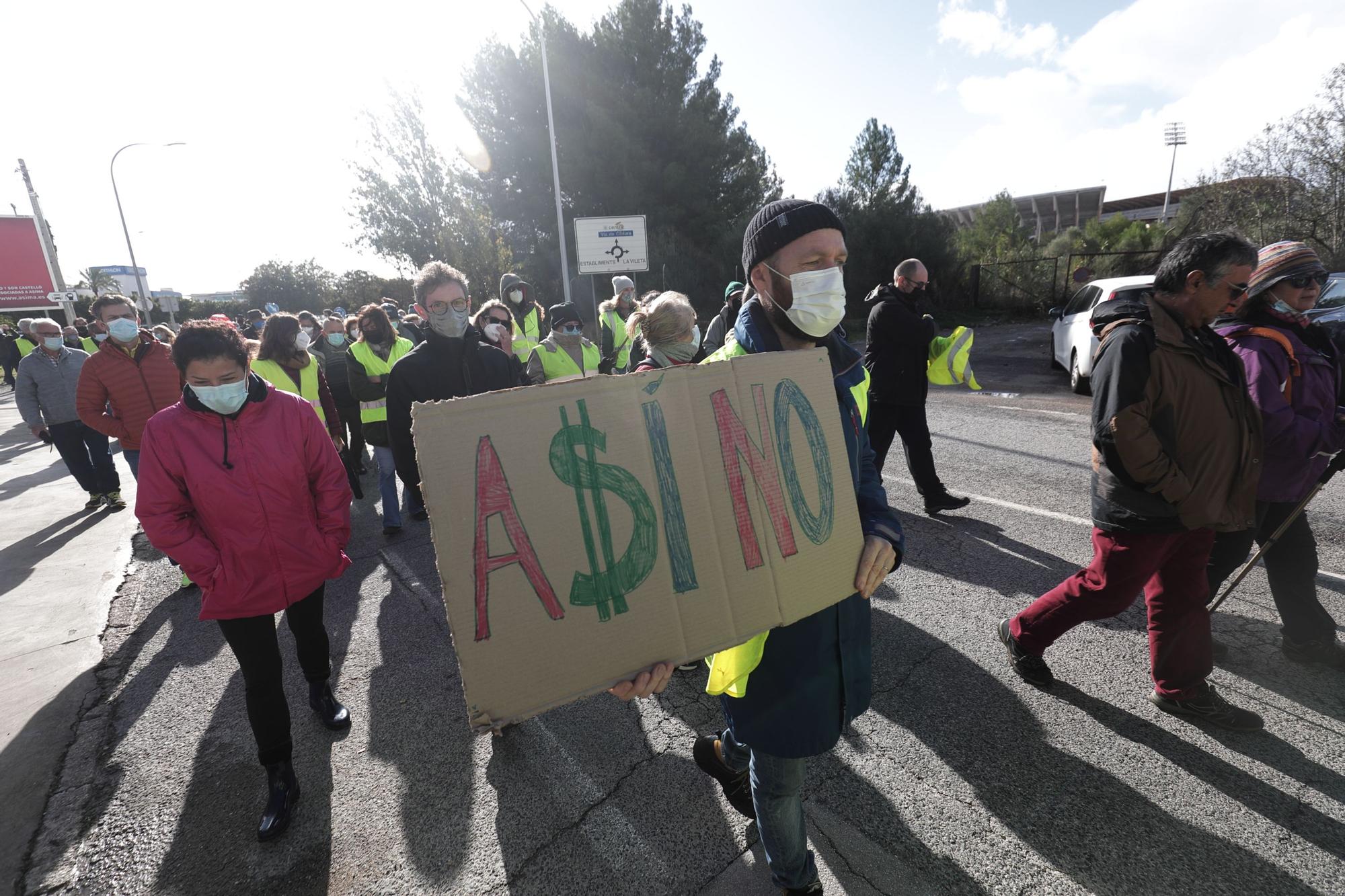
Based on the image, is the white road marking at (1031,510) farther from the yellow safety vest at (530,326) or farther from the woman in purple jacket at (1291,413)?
the yellow safety vest at (530,326)

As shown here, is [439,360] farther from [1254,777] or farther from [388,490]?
[1254,777]

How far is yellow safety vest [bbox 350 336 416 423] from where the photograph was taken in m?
5.13

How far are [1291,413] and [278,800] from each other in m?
4.35

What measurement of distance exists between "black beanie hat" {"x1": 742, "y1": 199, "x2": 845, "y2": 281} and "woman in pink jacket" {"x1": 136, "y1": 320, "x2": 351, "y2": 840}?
1.89 metres

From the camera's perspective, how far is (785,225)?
1.64m

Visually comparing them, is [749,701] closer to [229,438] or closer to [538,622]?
[538,622]

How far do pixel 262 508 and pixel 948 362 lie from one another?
4407mm

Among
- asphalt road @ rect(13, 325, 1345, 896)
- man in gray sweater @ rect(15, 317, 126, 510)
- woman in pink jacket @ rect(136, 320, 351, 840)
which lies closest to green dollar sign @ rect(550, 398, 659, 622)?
asphalt road @ rect(13, 325, 1345, 896)

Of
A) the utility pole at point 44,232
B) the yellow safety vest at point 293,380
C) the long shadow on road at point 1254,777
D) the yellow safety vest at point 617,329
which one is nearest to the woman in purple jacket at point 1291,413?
the long shadow on road at point 1254,777

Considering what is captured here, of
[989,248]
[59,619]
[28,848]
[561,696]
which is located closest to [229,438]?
[28,848]

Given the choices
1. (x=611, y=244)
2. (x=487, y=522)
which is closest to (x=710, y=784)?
(x=487, y=522)

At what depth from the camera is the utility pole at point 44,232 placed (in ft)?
80.6

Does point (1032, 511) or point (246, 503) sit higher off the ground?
point (246, 503)

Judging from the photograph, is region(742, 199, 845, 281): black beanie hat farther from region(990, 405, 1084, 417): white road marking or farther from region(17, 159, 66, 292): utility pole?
region(17, 159, 66, 292): utility pole
